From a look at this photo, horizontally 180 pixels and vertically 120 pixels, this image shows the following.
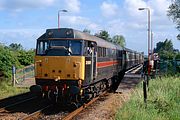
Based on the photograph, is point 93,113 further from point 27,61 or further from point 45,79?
point 27,61

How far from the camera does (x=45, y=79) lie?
16.9m

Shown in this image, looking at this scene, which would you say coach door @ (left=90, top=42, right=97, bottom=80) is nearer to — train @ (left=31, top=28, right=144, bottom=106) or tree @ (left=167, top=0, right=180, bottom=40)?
train @ (left=31, top=28, right=144, bottom=106)

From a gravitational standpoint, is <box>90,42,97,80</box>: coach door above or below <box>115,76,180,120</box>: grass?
above

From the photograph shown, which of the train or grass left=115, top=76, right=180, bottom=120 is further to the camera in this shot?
the train

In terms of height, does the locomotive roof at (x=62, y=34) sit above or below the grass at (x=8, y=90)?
above

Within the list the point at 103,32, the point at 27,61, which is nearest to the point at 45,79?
the point at 27,61

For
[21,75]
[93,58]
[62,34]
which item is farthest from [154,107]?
[21,75]

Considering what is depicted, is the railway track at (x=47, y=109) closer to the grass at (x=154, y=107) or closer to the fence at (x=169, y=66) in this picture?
the grass at (x=154, y=107)

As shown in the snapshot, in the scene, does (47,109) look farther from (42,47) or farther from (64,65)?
(42,47)

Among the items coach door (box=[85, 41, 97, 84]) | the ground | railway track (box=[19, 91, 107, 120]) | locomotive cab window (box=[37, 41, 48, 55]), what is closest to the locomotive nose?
locomotive cab window (box=[37, 41, 48, 55])

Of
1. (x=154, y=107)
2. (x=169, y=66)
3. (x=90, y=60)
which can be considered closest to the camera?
(x=154, y=107)

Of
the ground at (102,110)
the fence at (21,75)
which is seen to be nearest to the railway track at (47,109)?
the ground at (102,110)

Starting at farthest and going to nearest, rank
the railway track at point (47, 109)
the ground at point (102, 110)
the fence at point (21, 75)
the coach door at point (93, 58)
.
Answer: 1. the fence at point (21, 75)
2. the coach door at point (93, 58)
3. the ground at point (102, 110)
4. the railway track at point (47, 109)

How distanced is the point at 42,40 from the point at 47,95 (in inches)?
96.8
